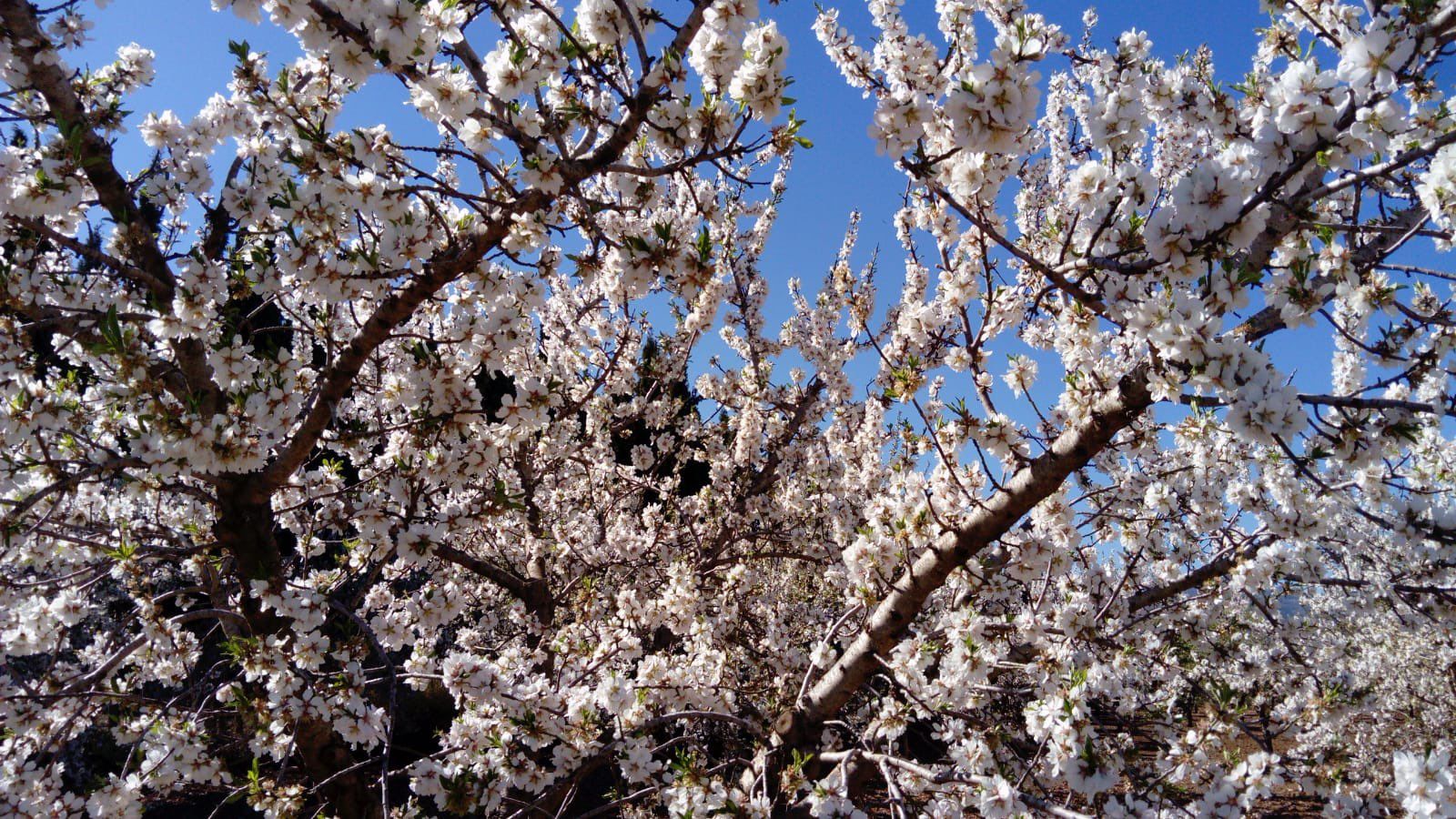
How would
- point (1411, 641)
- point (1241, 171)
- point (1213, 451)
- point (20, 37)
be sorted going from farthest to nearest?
point (1411, 641) → point (1213, 451) → point (20, 37) → point (1241, 171)

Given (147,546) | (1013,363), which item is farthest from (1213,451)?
(147,546)

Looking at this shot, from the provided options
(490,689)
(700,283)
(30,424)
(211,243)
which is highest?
(700,283)

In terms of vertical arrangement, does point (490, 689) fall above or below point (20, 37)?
below

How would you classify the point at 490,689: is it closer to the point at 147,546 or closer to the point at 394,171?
the point at 147,546

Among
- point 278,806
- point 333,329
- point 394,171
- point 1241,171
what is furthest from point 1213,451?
point 333,329

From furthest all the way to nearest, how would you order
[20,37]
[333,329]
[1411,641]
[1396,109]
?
[1411,641], [333,329], [20,37], [1396,109]

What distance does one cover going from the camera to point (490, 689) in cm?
350

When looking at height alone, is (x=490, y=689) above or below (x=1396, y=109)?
below

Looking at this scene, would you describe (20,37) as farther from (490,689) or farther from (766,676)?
(766,676)

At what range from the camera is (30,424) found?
2740 mm

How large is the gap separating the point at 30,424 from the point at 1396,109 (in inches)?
191

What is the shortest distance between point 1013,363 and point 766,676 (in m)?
3.63

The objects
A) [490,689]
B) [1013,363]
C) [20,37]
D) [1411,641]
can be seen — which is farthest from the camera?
[1411,641]

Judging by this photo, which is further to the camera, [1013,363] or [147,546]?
[1013,363]
